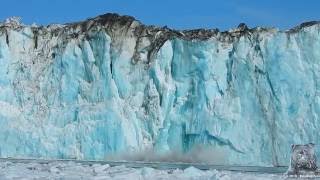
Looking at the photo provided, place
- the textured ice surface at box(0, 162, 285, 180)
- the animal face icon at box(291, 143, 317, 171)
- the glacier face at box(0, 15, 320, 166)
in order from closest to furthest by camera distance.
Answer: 1. the textured ice surface at box(0, 162, 285, 180)
2. the animal face icon at box(291, 143, 317, 171)
3. the glacier face at box(0, 15, 320, 166)

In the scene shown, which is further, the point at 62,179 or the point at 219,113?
the point at 219,113

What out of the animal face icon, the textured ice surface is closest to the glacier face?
the animal face icon

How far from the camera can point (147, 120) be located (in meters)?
21.9

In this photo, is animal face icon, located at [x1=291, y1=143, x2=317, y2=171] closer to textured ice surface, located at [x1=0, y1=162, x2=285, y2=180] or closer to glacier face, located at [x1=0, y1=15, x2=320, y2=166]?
textured ice surface, located at [x1=0, y1=162, x2=285, y2=180]

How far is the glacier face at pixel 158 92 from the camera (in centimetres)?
2050

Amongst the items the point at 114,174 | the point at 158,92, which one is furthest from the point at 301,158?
the point at 158,92

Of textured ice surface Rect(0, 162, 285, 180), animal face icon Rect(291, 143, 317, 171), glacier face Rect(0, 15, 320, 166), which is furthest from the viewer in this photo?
glacier face Rect(0, 15, 320, 166)

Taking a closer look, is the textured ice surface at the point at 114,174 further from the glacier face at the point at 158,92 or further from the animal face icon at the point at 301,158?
the glacier face at the point at 158,92

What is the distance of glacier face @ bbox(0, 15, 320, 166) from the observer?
20500mm

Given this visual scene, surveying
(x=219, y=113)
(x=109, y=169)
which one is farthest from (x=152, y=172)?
(x=219, y=113)

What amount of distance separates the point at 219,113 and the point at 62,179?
1033cm

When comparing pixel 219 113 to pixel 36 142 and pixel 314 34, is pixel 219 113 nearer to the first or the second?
pixel 314 34

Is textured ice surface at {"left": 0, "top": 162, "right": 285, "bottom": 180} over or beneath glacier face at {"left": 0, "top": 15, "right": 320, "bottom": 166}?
beneath

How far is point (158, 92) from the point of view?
72.1ft
